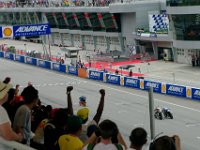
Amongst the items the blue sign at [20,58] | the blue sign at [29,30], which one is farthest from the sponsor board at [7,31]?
the blue sign at [20,58]

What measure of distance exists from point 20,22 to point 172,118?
86417 mm

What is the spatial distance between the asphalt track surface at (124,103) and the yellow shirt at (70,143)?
47.9 ft

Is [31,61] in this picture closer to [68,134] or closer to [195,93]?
[195,93]

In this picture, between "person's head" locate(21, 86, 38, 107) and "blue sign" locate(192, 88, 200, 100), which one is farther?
"blue sign" locate(192, 88, 200, 100)

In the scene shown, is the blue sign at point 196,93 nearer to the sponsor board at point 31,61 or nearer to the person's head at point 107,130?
the person's head at point 107,130

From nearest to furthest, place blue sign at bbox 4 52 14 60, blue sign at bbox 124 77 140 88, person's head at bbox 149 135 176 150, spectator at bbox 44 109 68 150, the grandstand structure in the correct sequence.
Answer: person's head at bbox 149 135 176 150 → spectator at bbox 44 109 68 150 → blue sign at bbox 124 77 140 88 → the grandstand structure → blue sign at bbox 4 52 14 60

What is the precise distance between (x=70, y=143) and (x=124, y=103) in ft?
89.9

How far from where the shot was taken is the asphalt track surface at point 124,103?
960 inches

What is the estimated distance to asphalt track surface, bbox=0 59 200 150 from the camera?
960 inches

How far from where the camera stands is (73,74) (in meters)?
50.9

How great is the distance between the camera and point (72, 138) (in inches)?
253

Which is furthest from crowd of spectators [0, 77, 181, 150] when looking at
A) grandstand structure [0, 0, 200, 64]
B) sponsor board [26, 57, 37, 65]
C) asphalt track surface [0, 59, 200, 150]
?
sponsor board [26, 57, 37, 65]

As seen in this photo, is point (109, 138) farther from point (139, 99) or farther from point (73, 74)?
point (73, 74)

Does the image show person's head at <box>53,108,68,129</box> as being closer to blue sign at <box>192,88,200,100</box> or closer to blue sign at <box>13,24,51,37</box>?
blue sign at <box>192,88,200,100</box>
